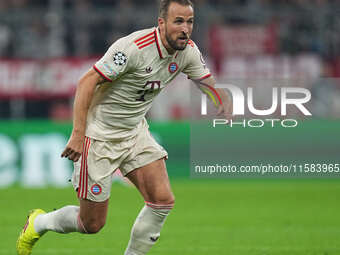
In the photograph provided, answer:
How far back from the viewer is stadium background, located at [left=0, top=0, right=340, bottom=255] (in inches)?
371

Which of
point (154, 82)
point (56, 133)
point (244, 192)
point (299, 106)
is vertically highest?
point (154, 82)

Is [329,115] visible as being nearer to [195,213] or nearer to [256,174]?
[195,213]

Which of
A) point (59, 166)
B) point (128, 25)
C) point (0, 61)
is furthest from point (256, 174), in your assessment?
point (0, 61)

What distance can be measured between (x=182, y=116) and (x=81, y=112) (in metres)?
11.4

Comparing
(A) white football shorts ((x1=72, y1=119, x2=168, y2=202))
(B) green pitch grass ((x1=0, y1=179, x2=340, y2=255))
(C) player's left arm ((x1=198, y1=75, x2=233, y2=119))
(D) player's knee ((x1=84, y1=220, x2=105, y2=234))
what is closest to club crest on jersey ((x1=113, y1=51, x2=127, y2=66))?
(A) white football shorts ((x1=72, y1=119, x2=168, y2=202))

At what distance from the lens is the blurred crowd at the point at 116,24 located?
59.7 feet

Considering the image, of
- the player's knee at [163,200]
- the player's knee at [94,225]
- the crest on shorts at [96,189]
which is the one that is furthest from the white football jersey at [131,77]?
the player's knee at [94,225]

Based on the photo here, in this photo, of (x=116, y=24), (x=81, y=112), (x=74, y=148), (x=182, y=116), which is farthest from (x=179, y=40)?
(x=116, y=24)

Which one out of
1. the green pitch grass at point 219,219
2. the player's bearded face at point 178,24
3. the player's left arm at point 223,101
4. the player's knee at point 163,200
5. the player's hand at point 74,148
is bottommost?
the green pitch grass at point 219,219

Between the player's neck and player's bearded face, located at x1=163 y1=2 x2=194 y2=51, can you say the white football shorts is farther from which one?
player's bearded face, located at x1=163 y1=2 x2=194 y2=51

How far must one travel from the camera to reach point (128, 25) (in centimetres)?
1808

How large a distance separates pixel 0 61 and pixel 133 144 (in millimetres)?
12437

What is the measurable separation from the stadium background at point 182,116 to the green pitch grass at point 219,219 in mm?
16

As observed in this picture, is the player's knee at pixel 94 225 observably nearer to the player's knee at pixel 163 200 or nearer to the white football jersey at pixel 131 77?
the player's knee at pixel 163 200
